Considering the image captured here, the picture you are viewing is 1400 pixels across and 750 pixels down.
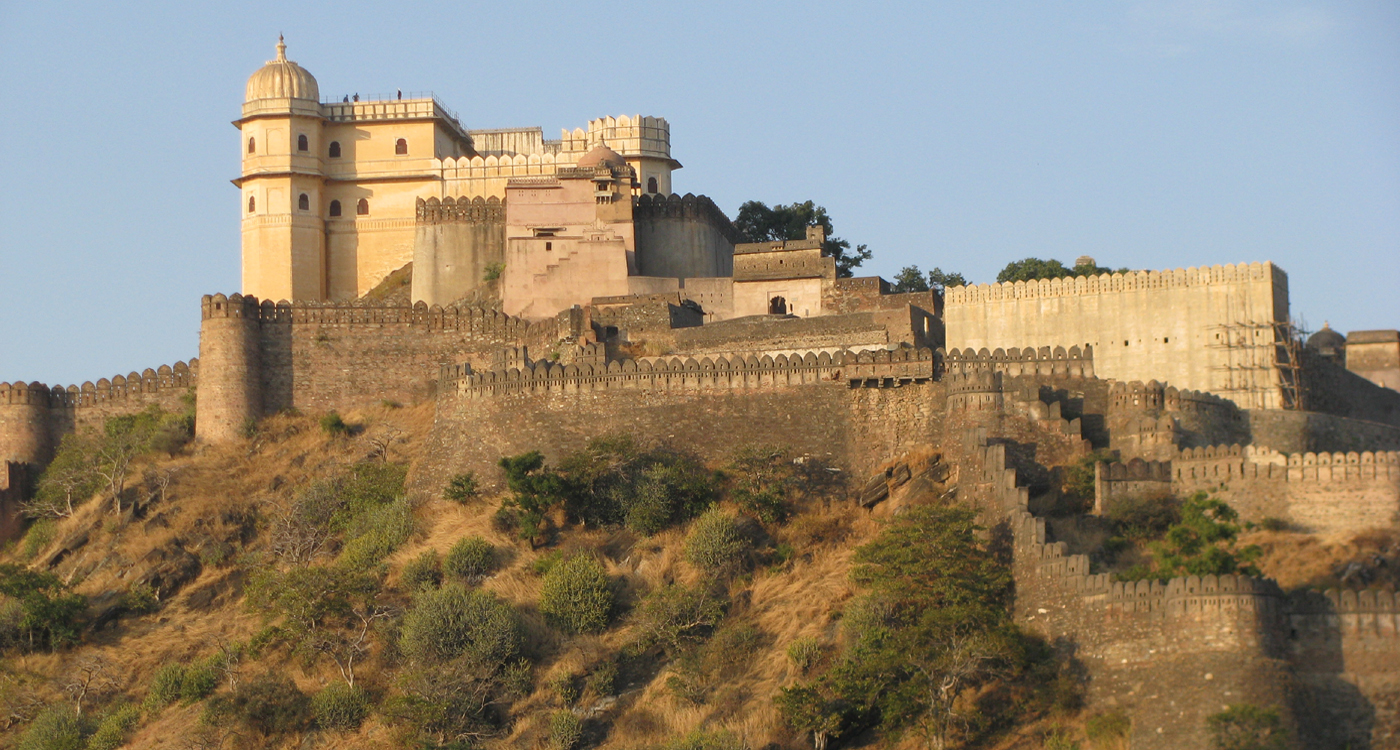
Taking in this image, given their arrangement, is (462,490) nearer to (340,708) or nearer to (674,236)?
(340,708)

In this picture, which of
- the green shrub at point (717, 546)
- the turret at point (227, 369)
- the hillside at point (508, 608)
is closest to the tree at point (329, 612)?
the hillside at point (508, 608)

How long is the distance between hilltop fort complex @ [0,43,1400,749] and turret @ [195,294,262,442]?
0.07 meters

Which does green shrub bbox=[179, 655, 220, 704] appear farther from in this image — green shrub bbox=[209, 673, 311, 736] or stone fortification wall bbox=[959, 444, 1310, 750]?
stone fortification wall bbox=[959, 444, 1310, 750]

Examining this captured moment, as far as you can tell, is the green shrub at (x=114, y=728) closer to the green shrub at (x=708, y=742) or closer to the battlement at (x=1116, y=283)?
the green shrub at (x=708, y=742)

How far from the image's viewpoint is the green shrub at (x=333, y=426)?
49906 millimetres

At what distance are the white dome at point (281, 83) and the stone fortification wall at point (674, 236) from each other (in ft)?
33.3

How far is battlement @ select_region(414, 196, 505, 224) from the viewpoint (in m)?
57.3

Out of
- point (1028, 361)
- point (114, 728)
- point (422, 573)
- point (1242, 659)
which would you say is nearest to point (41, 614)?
point (114, 728)

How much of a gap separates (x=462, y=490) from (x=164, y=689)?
7153 millimetres

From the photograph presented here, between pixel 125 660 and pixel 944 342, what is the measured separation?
60.4 ft

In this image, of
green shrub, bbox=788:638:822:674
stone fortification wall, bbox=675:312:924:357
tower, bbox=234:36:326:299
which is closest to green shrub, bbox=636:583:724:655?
green shrub, bbox=788:638:822:674

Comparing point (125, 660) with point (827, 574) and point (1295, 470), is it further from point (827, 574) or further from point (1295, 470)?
point (1295, 470)

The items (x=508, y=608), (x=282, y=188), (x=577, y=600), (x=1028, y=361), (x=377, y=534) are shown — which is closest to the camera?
(x=508, y=608)

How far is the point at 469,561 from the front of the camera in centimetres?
4153
